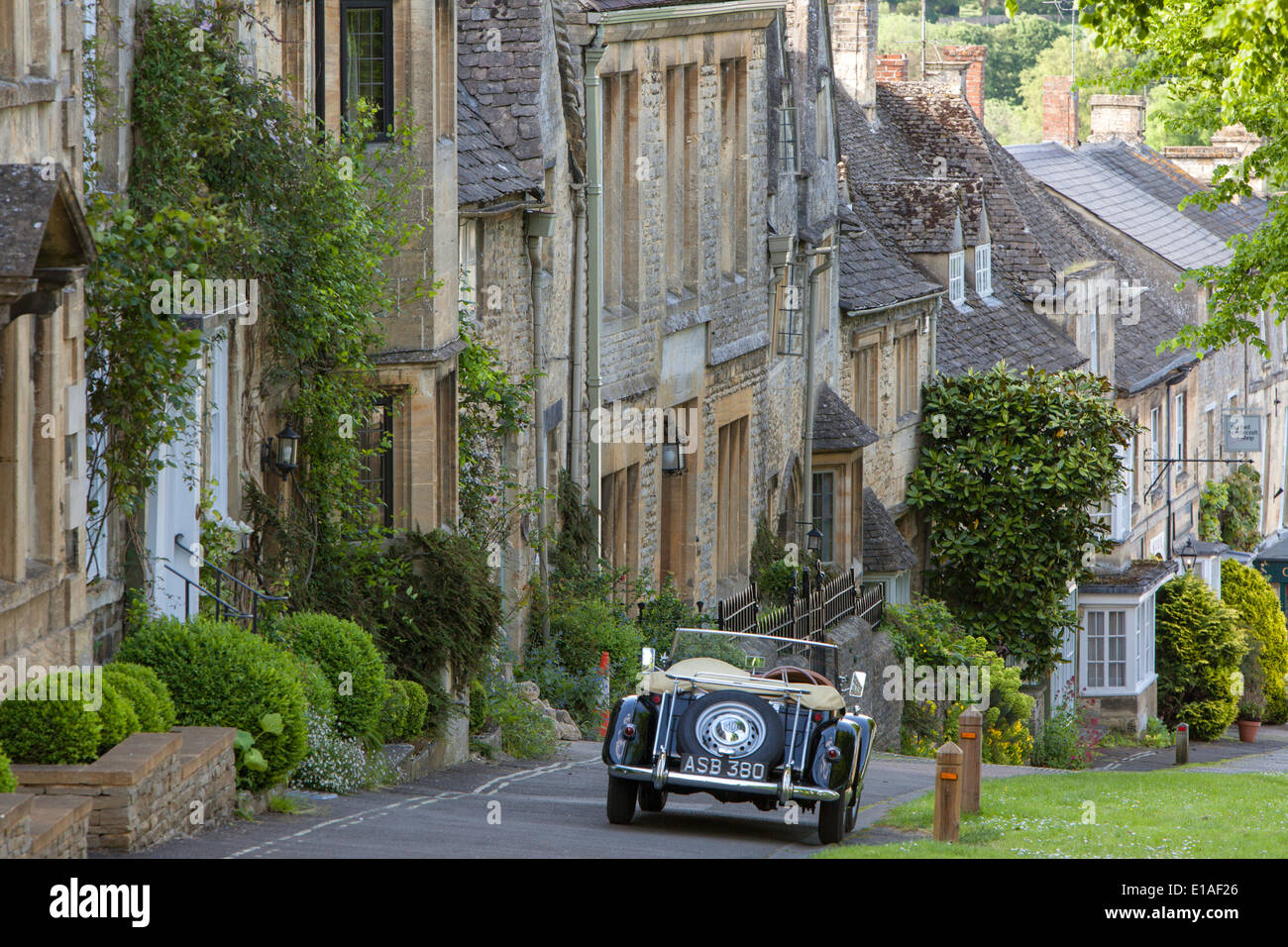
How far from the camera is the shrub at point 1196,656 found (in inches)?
1500

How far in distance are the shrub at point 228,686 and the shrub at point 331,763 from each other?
67 centimetres

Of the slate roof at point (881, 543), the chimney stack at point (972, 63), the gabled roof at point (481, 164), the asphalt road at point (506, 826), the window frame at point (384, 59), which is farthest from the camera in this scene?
the chimney stack at point (972, 63)

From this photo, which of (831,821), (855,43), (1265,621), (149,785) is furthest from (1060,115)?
(149,785)

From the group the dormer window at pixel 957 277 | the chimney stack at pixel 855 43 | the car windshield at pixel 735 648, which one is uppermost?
the chimney stack at pixel 855 43

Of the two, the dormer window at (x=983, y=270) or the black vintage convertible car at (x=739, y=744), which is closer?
the black vintage convertible car at (x=739, y=744)

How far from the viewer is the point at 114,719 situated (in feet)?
32.5

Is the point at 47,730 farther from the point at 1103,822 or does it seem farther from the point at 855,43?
the point at 855,43

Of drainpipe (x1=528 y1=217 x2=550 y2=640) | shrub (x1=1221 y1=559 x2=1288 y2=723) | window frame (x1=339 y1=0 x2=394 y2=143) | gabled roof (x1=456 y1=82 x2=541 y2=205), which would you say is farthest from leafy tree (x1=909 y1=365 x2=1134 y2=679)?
window frame (x1=339 y1=0 x2=394 y2=143)

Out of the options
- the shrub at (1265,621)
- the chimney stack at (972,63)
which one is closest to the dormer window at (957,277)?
the chimney stack at (972,63)

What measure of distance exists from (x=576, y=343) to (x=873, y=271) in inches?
482

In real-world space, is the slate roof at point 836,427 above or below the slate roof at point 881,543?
above

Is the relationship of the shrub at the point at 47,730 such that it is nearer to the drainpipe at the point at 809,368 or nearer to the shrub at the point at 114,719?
the shrub at the point at 114,719

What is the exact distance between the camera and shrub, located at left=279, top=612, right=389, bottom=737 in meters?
13.0
